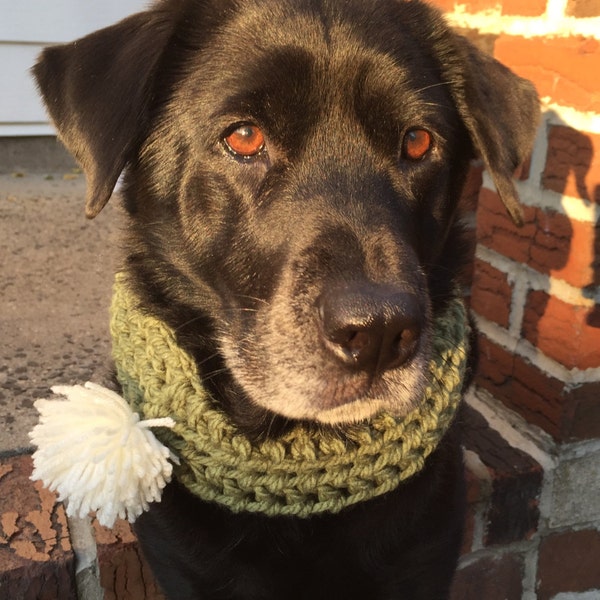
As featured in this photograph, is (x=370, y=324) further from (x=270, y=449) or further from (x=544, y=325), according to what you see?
(x=544, y=325)

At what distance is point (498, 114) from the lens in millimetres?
1377

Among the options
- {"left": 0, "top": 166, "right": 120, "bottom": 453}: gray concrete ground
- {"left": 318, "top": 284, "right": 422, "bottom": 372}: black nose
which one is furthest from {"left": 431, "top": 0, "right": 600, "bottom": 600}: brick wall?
{"left": 0, "top": 166, "right": 120, "bottom": 453}: gray concrete ground

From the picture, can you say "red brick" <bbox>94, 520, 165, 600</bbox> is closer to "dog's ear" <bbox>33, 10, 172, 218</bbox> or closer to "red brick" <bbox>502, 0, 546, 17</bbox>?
"dog's ear" <bbox>33, 10, 172, 218</bbox>

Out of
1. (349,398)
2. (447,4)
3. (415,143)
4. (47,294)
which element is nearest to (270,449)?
(349,398)

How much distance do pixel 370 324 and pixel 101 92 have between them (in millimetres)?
654

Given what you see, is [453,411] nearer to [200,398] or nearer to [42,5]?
[200,398]

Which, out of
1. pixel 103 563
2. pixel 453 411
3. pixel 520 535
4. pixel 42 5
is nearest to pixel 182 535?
pixel 103 563

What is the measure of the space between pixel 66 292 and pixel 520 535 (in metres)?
1.55

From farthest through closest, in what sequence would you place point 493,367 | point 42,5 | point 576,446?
point 42,5 < point 493,367 < point 576,446

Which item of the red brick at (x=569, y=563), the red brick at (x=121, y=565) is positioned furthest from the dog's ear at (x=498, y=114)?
the red brick at (x=121, y=565)

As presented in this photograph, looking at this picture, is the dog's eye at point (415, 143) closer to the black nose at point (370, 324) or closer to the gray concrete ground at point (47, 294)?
the black nose at point (370, 324)

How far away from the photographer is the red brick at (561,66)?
144 cm

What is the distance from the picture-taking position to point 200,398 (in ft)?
3.95

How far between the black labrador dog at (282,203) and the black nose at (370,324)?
0.09 ft
